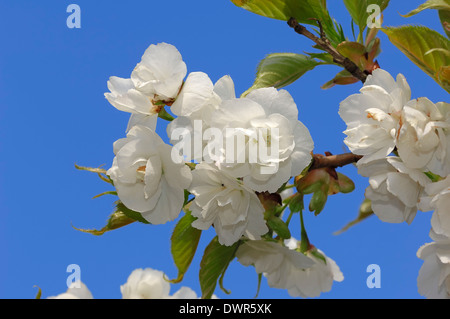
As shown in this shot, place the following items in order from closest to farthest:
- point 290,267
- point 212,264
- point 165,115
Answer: point 165,115 < point 212,264 < point 290,267

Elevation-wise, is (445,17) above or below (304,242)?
above

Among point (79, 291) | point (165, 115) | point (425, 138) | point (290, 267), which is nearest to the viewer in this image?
point (425, 138)

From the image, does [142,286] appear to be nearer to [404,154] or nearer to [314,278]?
[314,278]

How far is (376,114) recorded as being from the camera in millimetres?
805

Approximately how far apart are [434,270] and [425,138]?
0.22 meters

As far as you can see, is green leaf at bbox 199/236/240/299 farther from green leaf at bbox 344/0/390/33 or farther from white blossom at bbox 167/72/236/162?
green leaf at bbox 344/0/390/33

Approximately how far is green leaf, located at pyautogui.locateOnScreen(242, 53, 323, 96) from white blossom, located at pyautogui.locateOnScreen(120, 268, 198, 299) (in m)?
0.64

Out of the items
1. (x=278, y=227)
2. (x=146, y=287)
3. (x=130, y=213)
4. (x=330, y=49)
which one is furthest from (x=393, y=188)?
(x=146, y=287)

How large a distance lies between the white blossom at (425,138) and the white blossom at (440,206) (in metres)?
0.03

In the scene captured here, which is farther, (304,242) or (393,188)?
(304,242)
